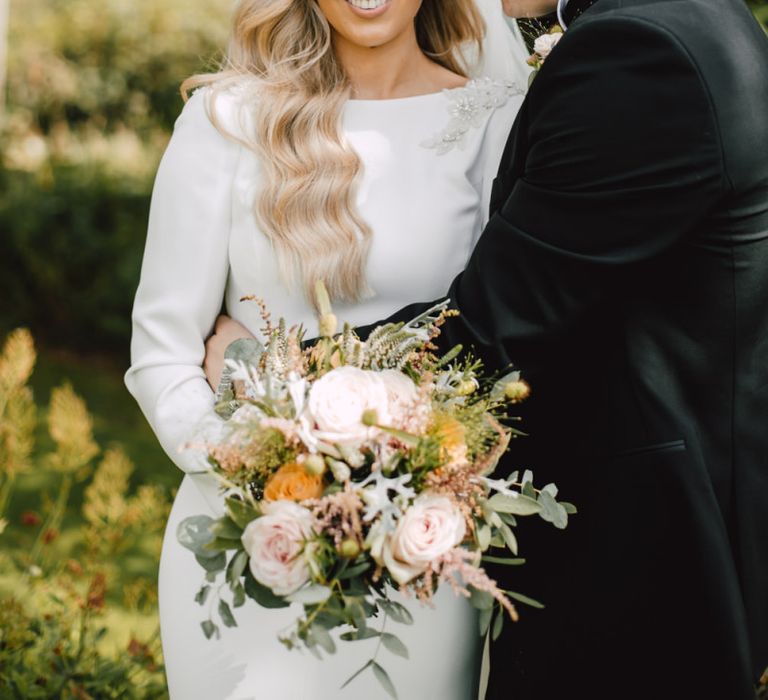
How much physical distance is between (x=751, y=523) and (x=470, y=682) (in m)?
0.74

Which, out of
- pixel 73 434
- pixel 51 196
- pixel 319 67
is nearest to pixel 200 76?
pixel 319 67

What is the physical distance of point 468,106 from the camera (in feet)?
8.48

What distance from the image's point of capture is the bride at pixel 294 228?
7.31 feet

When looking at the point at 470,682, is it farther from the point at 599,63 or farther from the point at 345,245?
the point at 599,63

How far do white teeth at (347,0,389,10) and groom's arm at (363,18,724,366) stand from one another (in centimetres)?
64

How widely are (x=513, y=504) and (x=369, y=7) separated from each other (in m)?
1.32

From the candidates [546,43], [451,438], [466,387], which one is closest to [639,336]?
[466,387]

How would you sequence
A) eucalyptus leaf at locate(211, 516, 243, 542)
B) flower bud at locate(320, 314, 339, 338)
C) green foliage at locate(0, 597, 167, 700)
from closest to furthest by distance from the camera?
eucalyptus leaf at locate(211, 516, 243, 542) < flower bud at locate(320, 314, 339, 338) < green foliage at locate(0, 597, 167, 700)

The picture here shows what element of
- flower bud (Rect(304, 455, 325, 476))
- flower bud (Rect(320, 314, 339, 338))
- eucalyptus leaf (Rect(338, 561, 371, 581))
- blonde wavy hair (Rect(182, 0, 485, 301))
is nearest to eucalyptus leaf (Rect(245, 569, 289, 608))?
eucalyptus leaf (Rect(338, 561, 371, 581))

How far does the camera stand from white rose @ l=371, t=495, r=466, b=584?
158 cm

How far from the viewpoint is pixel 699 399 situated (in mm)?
2029

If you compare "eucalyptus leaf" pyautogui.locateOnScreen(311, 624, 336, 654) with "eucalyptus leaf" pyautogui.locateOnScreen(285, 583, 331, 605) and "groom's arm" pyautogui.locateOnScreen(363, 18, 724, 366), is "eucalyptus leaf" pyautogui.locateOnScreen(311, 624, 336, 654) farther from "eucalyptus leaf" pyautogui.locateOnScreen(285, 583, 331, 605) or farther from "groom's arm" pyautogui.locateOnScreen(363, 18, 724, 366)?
"groom's arm" pyautogui.locateOnScreen(363, 18, 724, 366)

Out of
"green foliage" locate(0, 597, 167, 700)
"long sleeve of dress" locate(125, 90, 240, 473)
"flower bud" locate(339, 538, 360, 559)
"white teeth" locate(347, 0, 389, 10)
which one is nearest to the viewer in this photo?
"flower bud" locate(339, 538, 360, 559)

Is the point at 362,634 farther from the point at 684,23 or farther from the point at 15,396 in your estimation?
the point at 15,396
